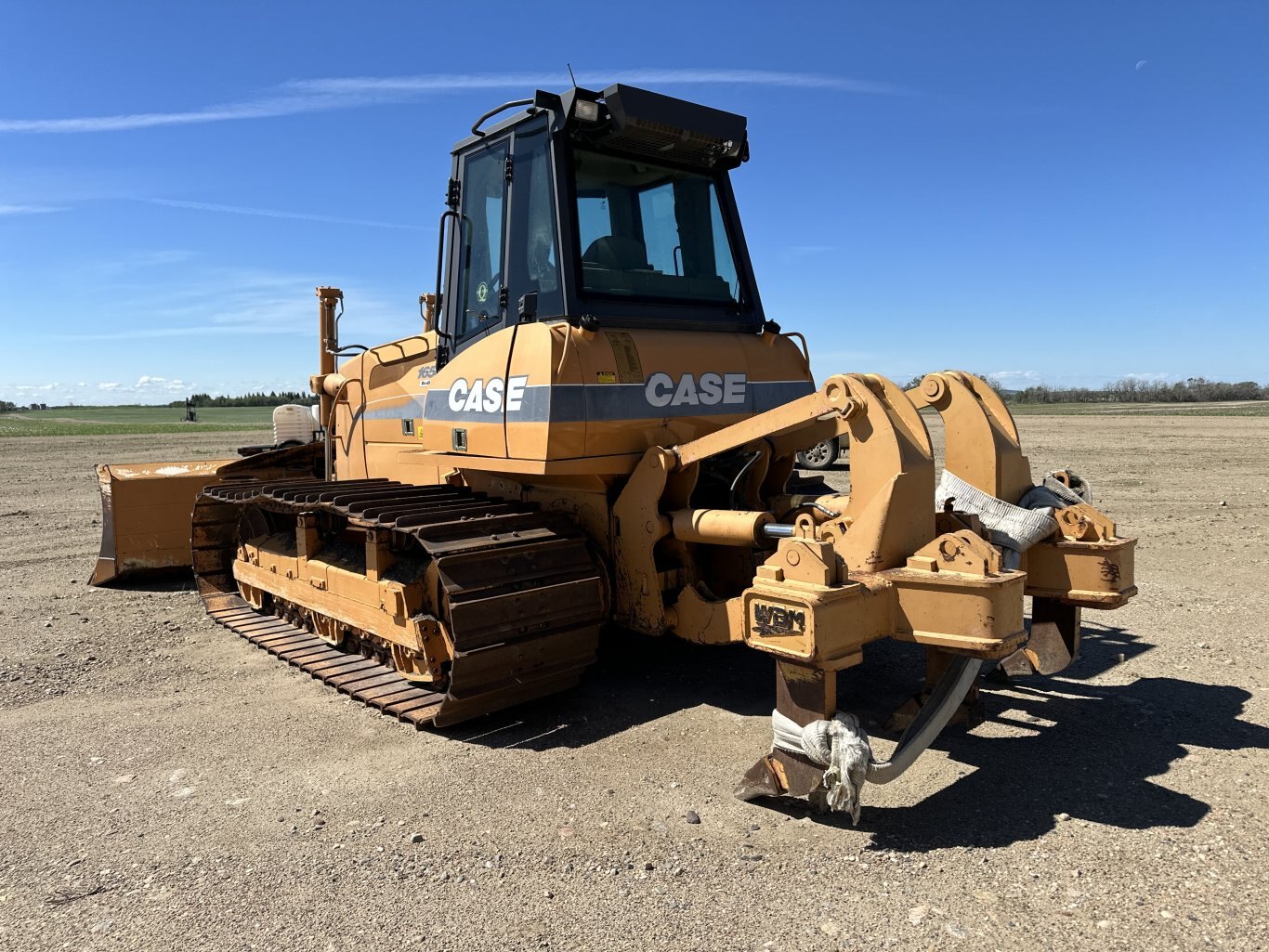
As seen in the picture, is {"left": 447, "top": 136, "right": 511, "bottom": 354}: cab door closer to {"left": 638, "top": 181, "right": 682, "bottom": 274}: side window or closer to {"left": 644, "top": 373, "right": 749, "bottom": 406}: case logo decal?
{"left": 638, "top": 181, "right": 682, "bottom": 274}: side window

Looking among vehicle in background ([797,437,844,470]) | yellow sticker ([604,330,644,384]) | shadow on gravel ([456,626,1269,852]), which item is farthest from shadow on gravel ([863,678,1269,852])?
vehicle in background ([797,437,844,470])

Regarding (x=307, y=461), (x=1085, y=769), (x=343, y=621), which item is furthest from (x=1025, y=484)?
(x=307, y=461)

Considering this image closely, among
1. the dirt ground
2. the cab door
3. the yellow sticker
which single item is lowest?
the dirt ground

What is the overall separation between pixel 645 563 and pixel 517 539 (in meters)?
0.74

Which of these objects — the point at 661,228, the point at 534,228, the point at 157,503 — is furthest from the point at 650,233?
the point at 157,503

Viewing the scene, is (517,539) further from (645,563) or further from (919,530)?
(919,530)

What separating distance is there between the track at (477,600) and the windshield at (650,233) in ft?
5.02

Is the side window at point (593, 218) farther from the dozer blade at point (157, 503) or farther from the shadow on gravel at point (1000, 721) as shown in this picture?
the dozer blade at point (157, 503)

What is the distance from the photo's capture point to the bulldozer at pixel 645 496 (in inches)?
154

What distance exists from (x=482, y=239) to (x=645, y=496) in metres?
2.10

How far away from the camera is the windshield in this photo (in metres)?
5.52

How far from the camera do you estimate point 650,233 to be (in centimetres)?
591

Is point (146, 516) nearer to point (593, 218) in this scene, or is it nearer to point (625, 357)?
point (593, 218)

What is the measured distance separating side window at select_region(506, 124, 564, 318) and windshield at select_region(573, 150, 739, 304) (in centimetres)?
18
